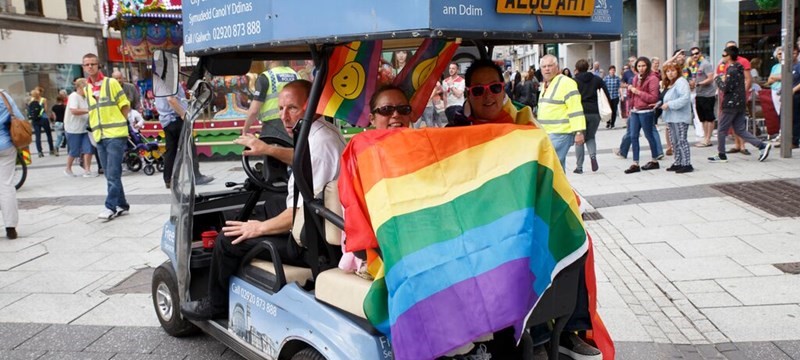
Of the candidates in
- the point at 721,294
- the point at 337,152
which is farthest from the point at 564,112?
the point at 337,152

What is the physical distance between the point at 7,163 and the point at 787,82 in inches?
406

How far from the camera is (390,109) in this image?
3369 mm

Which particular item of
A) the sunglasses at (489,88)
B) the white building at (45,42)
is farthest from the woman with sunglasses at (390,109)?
the white building at (45,42)

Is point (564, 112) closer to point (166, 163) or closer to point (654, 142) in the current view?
point (654, 142)

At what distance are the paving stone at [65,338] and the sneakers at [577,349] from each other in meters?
3.18

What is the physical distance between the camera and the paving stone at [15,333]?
4.82m

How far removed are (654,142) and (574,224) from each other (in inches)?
332

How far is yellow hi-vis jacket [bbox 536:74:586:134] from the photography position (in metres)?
8.59

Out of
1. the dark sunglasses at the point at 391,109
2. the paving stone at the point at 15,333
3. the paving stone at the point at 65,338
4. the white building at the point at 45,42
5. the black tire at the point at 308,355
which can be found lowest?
the paving stone at the point at 65,338

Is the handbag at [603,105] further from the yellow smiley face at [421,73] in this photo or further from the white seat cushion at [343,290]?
the white seat cushion at [343,290]

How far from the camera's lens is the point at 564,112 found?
870cm

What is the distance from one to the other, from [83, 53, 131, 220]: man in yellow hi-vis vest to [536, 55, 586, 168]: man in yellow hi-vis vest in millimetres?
5109

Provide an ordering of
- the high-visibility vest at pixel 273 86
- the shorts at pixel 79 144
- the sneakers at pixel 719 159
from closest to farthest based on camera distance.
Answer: the high-visibility vest at pixel 273 86
the sneakers at pixel 719 159
the shorts at pixel 79 144

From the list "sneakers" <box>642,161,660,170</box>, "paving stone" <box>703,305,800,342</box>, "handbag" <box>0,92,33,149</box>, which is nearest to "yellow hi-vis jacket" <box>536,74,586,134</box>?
"sneakers" <box>642,161,660,170</box>
